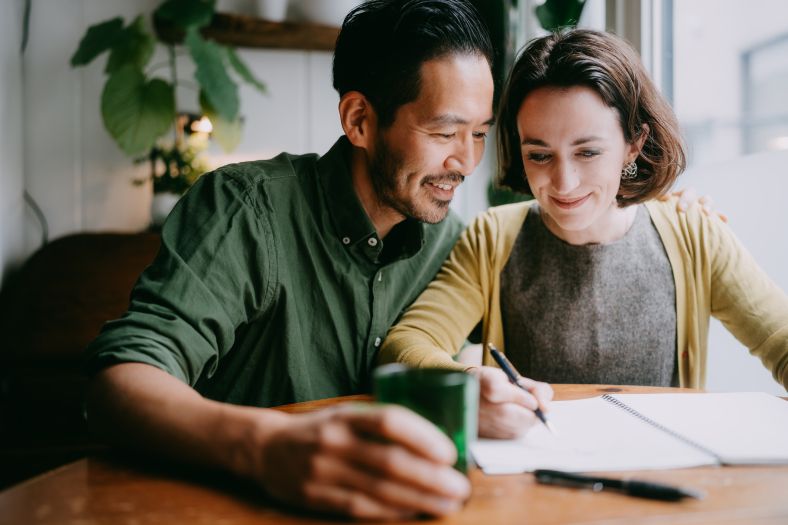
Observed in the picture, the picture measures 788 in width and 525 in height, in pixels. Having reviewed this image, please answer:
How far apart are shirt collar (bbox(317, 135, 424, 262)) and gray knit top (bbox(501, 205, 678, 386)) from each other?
0.93 feet

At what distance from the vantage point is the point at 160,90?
2.47 meters

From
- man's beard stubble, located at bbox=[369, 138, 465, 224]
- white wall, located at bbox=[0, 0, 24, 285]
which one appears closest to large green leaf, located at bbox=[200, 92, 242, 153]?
white wall, located at bbox=[0, 0, 24, 285]

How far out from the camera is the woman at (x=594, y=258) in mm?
1295

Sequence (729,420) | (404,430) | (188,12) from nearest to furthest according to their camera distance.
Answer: (404,430)
(729,420)
(188,12)

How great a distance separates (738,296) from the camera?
1308 mm

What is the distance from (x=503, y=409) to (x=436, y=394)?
269mm

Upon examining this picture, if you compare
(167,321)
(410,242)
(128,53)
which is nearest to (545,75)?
(410,242)

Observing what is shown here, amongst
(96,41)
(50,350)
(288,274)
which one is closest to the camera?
(288,274)

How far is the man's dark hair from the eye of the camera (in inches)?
51.5

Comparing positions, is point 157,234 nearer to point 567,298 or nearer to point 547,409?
point 567,298

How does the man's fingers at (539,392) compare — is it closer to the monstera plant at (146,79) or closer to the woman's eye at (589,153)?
the woman's eye at (589,153)

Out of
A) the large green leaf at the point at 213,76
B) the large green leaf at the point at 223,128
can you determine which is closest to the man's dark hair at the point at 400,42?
the large green leaf at the point at 213,76

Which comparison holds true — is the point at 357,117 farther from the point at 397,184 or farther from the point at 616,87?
the point at 616,87

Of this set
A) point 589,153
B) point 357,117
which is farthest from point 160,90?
point 589,153
